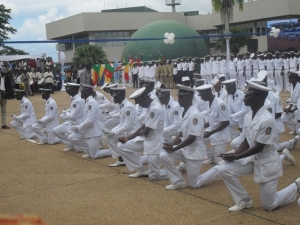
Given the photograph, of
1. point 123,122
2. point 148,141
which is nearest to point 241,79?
point 123,122

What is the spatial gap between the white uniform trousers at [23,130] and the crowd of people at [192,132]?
31mm

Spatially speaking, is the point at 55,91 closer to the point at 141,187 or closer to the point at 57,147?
the point at 57,147

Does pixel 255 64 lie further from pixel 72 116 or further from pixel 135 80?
pixel 72 116

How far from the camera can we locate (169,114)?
10.0m

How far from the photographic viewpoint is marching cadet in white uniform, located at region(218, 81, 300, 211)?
5746mm

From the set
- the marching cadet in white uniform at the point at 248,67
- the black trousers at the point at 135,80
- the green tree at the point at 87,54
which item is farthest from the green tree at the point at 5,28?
the marching cadet in white uniform at the point at 248,67

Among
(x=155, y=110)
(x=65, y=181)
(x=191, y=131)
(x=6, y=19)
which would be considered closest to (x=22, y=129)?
(x=65, y=181)

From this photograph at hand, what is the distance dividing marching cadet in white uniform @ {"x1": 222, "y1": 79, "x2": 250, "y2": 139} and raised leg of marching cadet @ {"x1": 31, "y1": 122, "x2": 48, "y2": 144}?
5.55m

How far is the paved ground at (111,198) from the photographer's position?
6.06 meters

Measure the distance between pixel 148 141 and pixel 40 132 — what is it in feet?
20.0

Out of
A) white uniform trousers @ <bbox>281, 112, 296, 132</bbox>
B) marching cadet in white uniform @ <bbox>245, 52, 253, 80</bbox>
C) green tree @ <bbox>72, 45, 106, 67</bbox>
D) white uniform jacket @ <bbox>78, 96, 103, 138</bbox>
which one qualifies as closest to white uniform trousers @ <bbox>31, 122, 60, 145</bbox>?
white uniform jacket @ <bbox>78, 96, 103, 138</bbox>

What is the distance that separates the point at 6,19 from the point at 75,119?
42886 mm

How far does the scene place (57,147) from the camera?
42.0ft

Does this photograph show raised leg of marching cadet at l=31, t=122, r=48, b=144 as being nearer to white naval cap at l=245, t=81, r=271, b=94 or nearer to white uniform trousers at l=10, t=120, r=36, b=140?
white uniform trousers at l=10, t=120, r=36, b=140
